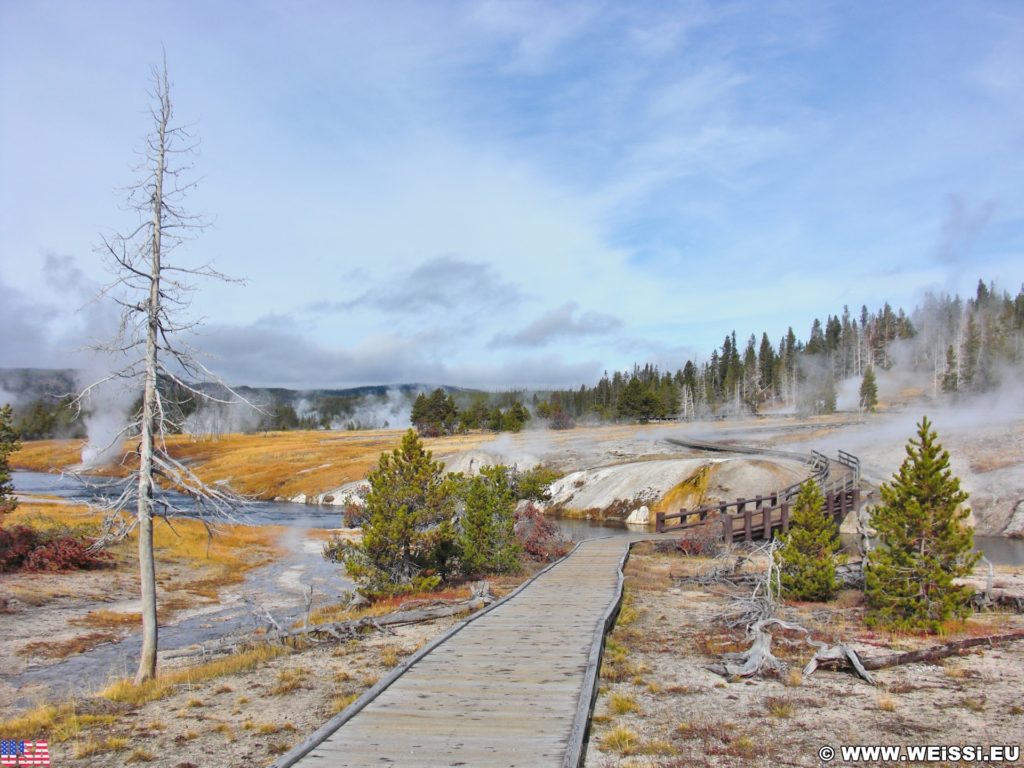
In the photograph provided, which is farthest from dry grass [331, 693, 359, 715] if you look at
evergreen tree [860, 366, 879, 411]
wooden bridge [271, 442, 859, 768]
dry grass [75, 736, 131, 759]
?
evergreen tree [860, 366, 879, 411]

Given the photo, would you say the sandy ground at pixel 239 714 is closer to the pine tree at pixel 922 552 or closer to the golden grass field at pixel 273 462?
the pine tree at pixel 922 552

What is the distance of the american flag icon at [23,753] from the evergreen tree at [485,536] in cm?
1517

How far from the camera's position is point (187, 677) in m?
13.0

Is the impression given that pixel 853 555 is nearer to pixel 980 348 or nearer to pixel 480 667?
pixel 480 667

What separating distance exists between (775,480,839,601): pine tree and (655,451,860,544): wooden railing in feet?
30.1

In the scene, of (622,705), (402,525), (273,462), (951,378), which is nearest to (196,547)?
(402,525)

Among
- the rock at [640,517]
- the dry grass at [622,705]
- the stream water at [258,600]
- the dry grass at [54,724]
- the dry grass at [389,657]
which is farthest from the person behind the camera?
the rock at [640,517]

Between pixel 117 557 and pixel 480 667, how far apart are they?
28.4m

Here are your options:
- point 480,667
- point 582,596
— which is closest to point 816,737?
point 480,667

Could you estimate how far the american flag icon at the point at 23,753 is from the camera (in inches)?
344

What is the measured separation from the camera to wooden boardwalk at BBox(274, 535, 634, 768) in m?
7.72

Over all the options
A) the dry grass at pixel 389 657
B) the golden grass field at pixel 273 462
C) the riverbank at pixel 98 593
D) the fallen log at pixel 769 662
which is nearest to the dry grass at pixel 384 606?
the dry grass at pixel 389 657

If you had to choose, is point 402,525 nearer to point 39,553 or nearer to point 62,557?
point 62,557

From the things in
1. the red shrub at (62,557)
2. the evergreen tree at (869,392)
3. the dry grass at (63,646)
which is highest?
→ the evergreen tree at (869,392)
